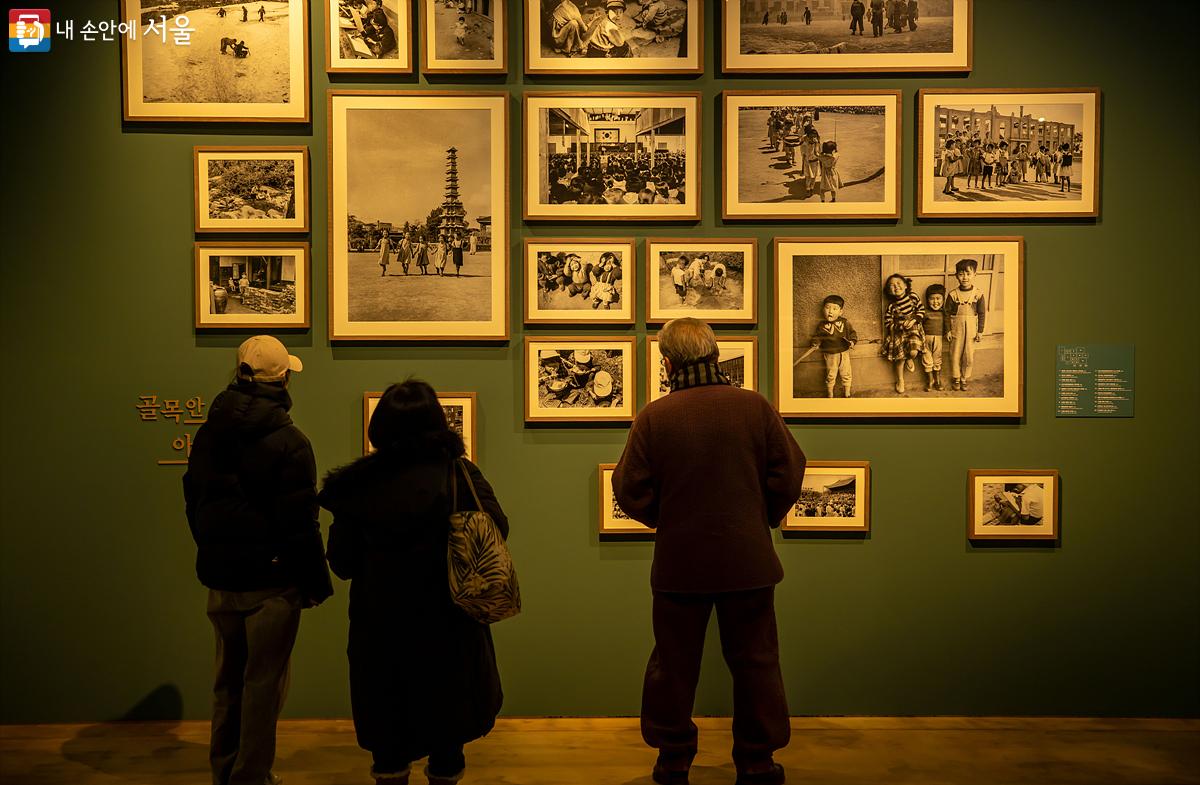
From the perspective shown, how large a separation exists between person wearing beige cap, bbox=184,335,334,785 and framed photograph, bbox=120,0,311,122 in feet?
4.42

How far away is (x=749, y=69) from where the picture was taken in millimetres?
3645

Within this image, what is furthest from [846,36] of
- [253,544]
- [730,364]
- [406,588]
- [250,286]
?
[253,544]

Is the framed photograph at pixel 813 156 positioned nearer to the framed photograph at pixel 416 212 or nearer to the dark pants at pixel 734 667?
the framed photograph at pixel 416 212

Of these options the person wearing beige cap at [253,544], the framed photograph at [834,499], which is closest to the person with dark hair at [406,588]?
the person wearing beige cap at [253,544]

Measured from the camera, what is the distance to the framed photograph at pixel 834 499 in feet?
12.0

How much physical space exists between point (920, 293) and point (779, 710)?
1.72 meters

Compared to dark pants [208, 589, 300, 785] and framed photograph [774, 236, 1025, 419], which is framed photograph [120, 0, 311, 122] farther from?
framed photograph [774, 236, 1025, 419]

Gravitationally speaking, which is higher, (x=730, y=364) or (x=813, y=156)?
(x=813, y=156)

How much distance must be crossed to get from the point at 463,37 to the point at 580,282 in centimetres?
106

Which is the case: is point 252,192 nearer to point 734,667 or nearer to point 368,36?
point 368,36

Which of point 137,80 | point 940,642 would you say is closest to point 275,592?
point 137,80

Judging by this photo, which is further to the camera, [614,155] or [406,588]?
[614,155]

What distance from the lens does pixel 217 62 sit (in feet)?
12.0

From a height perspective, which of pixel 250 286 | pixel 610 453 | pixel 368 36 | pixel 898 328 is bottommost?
pixel 610 453
